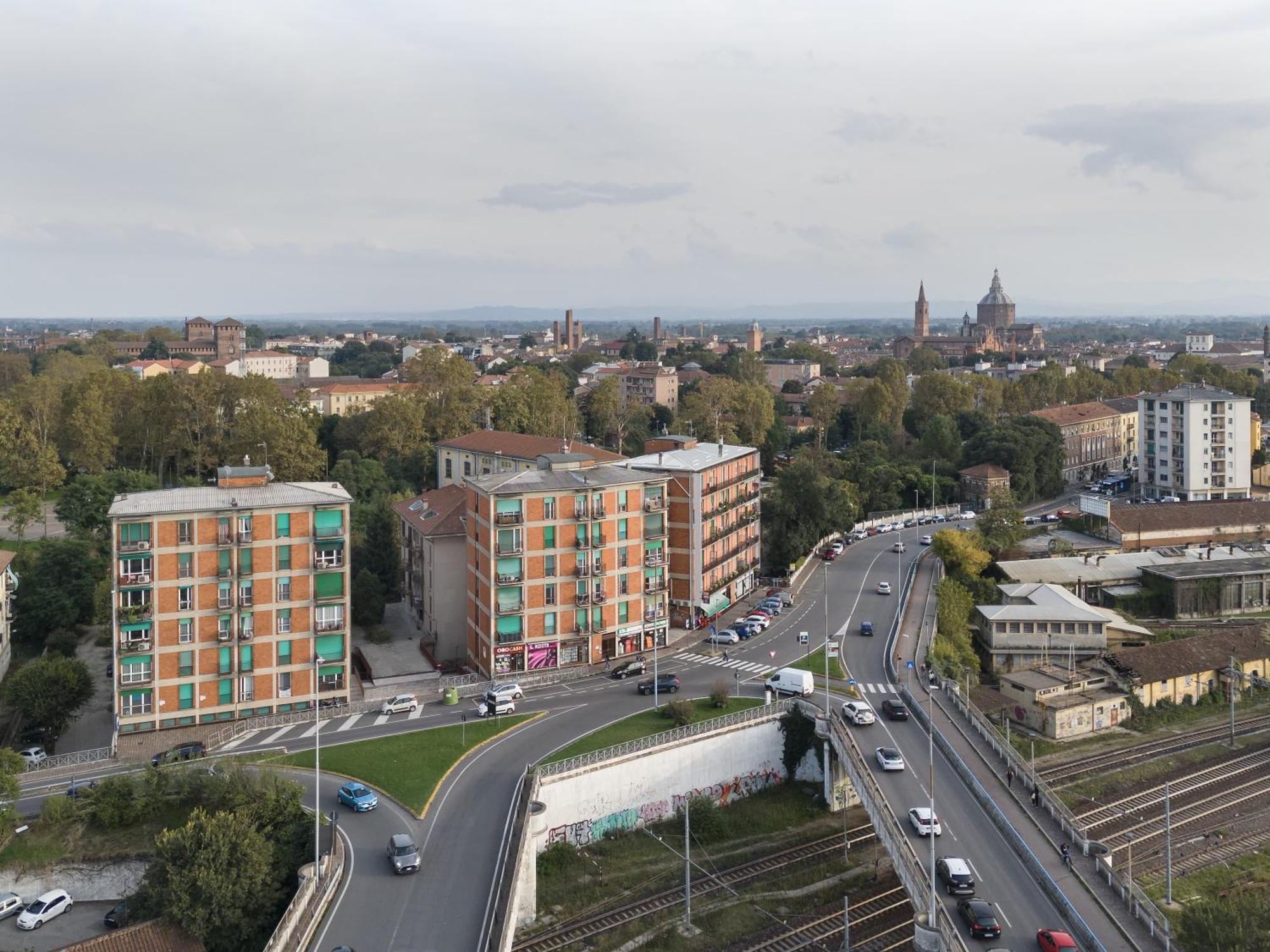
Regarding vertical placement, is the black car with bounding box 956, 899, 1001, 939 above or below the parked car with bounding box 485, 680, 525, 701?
below

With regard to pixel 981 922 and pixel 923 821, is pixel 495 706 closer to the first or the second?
pixel 923 821

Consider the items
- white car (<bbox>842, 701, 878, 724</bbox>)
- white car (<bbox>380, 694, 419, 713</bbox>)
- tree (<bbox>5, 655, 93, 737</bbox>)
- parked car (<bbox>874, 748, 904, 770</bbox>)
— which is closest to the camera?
parked car (<bbox>874, 748, 904, 770</bbox>)

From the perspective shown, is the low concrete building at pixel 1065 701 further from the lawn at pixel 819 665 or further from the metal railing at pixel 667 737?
the metal railing at pixel 667 737

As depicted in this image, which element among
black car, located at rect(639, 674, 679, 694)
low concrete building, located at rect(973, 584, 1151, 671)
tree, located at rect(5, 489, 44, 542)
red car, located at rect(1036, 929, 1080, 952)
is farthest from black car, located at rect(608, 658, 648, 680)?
tree, located at rect(5, 489, 44, 542)

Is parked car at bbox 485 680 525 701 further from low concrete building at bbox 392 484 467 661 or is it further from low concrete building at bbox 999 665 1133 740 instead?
low concrete building at bbox 999 665 1133 740

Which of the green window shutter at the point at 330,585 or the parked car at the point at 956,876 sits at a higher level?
the green window shutter at the point at 330,585

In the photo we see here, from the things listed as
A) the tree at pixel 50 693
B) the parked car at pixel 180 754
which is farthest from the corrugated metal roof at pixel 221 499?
the parked car at pixel 180 754

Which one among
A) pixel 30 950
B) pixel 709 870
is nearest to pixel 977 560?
pixel 709 870

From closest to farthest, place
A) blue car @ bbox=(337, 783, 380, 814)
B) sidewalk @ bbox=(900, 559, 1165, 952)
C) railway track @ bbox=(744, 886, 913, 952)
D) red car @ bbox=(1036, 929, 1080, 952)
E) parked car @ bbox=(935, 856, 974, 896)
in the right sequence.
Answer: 1. red car @ bbox=(1036, 929, 1080, 952)
2. sidewalk @ bbox=(900, 559, 1165, 952)
3. parked car @ bbox=(935, 856, 974, 896)
4. railway track @ bbox=(744, 886, 913, 952)
5. blue car @ bbox=(337, 783, 380, 814)
